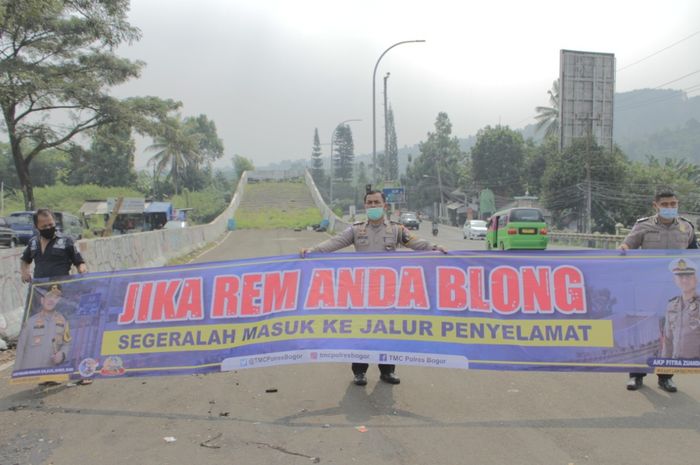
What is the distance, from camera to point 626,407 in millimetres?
4898

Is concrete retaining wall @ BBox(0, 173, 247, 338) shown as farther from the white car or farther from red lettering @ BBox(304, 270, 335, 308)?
the white car

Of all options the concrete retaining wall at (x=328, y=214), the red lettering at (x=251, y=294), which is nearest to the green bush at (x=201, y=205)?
the concrete retaining wall at (x=328, y=214)

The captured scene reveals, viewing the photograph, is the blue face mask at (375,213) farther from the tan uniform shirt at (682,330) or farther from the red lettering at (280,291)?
the tan uniform shirt at (682,330)

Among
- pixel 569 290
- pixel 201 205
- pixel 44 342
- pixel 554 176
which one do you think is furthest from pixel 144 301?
pixel 201 205

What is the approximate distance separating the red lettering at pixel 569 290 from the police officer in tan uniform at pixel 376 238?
1187mm

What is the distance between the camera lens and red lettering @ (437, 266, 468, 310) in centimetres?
532

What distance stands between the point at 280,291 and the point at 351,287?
675 millimetres

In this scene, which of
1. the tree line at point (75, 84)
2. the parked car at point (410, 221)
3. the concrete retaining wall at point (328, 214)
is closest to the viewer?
the tree line at point (75, 84)

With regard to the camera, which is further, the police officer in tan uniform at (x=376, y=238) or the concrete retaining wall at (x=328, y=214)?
the concrete retaining wall at (x=328, y=214)

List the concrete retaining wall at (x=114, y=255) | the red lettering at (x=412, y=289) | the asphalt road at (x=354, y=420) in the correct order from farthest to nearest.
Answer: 1. the concrete retaining wall at (x=114, y=255)
2. the red lettering at (x=412, y=289)
3. the asphalt road at (x=354, y=420)

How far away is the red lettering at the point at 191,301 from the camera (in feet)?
18.1

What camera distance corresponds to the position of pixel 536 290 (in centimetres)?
535

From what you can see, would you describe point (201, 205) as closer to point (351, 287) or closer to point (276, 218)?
point (276, 218)

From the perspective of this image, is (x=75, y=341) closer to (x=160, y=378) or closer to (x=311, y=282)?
(x=160, y=378)
